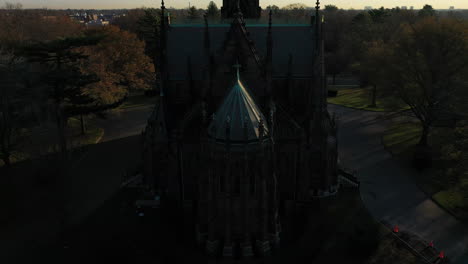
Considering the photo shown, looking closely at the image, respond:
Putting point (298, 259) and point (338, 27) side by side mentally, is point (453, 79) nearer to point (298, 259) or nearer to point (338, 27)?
point (298, 259)

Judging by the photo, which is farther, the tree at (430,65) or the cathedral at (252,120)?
the tree at (430,65)

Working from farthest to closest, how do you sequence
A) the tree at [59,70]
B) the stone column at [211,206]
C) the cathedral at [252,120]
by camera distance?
the tree at [59,70], the cathedral at [252,120], the stone column at [211,206]

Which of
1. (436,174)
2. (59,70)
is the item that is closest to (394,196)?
(436,174)

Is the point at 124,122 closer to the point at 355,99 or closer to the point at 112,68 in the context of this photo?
the point at 112,68

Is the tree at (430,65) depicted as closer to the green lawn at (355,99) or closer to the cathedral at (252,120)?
the green lawn at (355,99)

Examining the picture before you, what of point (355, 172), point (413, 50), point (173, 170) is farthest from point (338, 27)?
point (173, 170)

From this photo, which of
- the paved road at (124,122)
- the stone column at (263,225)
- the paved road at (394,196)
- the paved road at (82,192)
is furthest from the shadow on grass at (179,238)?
the paved road at (124,122)

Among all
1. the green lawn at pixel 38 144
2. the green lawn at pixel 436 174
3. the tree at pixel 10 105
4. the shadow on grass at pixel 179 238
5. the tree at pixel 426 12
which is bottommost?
the shadow on grass at pixel 179 238
